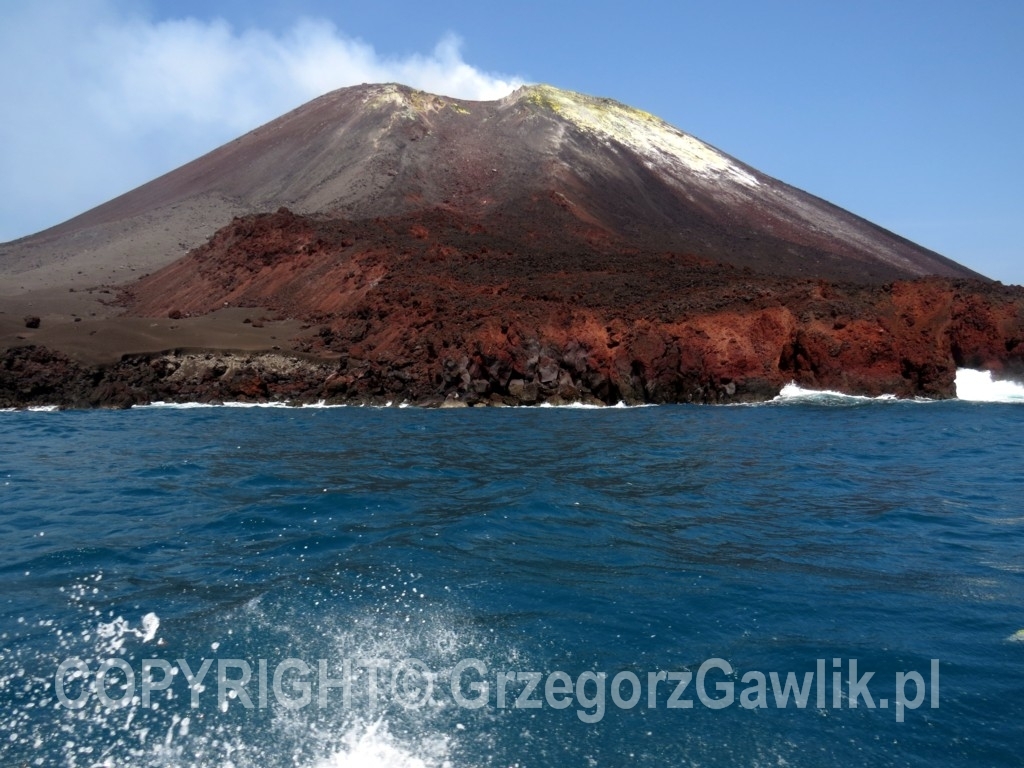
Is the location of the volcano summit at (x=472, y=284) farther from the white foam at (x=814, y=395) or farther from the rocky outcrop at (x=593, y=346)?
the white foam at (x=814, y=395)

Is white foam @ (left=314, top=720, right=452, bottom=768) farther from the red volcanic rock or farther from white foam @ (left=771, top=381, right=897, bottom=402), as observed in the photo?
white foam @ (left=771, top=381, right=897, bottom=402)

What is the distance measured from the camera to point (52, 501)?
394 inches

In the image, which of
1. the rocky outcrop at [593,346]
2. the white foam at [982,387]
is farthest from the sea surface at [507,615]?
the white foam at [982,387]

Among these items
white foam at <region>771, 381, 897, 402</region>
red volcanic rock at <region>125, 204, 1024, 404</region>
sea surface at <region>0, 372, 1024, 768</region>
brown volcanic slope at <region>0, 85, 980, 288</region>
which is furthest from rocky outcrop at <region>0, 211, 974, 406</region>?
brown volcanic slope at <region>0, 85, 980, 288</region>

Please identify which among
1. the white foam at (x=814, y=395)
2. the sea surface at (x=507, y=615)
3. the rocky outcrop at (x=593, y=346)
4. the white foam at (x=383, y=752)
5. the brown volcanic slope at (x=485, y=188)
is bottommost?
the white foam at (x=383, y=752)

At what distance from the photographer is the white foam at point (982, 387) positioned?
26797 millimetres

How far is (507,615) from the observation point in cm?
628

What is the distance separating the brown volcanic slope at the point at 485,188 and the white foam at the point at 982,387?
18.3m

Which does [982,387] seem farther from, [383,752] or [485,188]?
[485,188]

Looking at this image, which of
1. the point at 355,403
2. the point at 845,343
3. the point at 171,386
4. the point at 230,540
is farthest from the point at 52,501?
the point at 845,343

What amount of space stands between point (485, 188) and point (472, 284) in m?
21.3

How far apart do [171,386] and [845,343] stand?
69.5ft

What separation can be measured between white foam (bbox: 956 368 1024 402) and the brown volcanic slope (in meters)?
18.3

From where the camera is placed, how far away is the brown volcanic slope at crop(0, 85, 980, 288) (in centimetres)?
4981
